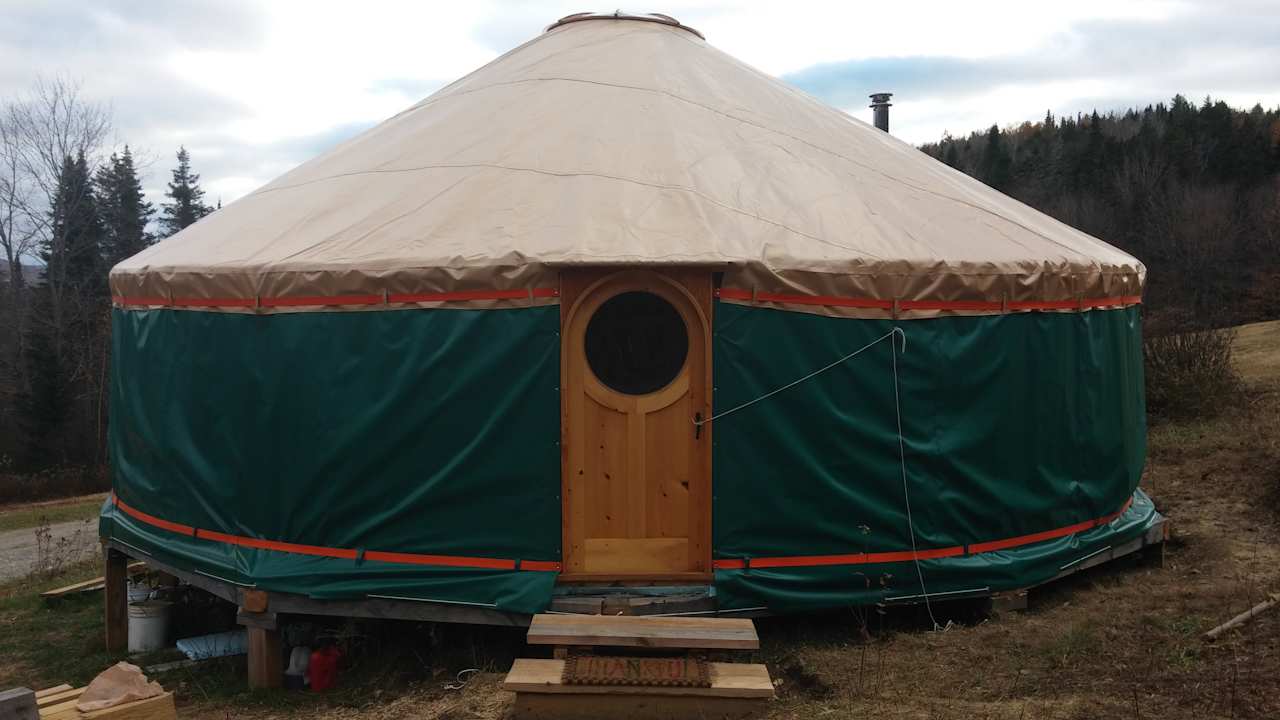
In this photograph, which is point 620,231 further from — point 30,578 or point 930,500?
point 30,578

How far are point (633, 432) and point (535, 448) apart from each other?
502 millimetres

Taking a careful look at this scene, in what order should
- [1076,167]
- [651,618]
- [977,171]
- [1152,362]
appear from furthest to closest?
1. [977,171]
2. [1076,167]
3. [1152,362]
4. [651,618]

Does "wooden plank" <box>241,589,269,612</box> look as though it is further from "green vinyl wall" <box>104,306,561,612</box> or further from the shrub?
the shrub

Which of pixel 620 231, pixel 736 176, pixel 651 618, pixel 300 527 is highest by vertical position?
pixel 736 176

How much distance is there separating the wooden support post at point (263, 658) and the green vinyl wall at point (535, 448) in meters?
0.35

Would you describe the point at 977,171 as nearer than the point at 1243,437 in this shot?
No

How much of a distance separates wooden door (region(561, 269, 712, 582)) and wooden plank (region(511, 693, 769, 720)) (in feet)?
3.30

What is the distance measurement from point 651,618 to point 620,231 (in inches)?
73.8

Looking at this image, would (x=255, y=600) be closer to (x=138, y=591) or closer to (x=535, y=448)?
(x=535, y=448)

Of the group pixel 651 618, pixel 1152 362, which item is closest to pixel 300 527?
pixel 651 618

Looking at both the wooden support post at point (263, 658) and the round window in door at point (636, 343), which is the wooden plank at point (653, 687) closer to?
the round window in door at point (636, 343)

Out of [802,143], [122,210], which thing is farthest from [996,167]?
[802,143]

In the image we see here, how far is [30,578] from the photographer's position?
391 inches

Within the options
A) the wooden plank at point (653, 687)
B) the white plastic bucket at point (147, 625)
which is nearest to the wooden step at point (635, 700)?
the wooden plank at point (653, 687)
